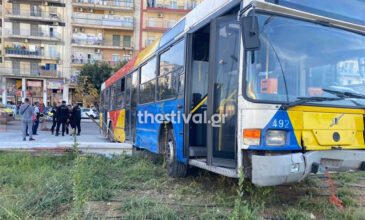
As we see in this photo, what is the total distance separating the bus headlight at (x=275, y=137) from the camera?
3834 mm

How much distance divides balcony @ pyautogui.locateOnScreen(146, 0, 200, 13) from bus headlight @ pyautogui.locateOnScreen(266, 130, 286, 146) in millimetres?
40949

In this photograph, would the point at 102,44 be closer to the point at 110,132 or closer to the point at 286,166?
Result: the point at 110,132

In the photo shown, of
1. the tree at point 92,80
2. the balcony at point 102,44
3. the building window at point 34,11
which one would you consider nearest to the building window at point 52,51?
the balcony at point 102,44

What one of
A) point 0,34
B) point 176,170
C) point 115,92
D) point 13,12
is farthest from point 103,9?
point 176,170

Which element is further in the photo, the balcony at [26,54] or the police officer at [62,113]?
the balcony at [26,54]

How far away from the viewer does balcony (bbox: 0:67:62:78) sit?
4022 cm

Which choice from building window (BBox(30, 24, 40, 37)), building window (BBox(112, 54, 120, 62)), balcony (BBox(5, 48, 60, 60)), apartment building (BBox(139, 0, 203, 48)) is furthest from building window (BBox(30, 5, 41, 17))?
apartment building (BBox(139, 0, 203, 48))

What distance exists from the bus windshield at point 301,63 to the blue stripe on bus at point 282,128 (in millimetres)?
231

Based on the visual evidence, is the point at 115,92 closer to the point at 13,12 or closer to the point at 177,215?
the point at 177,215

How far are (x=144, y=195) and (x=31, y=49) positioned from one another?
139ft

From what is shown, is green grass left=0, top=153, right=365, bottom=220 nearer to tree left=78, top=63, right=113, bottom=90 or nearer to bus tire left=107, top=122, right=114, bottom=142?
bus tire left=107, top=122, right=114, bottom=142

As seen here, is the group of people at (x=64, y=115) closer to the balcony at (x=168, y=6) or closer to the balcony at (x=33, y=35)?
the balcony at (x=33, y=35)

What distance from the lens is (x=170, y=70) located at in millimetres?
6484

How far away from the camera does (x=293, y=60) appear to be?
4.11m
